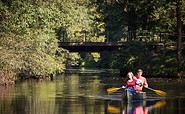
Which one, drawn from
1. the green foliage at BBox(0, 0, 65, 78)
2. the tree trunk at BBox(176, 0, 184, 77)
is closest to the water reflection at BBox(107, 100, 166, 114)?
the green foliage at BBox(0, 0, 65, 78)

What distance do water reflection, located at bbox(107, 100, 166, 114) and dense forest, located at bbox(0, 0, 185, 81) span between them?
15.5m

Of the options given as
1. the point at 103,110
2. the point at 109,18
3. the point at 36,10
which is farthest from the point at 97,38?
the point at 103,110

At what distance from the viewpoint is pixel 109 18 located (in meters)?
81.3

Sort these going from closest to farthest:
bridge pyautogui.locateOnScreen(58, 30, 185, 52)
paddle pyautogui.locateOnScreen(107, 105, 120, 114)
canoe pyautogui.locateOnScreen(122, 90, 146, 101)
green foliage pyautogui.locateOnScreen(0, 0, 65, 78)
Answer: paddle pyautogui.locateOnScreen(107, 105, 120, 114) → canoe pyautogui.locateOnScreen(122, 90, 146, 101) → green foliage pyautogui.locateOnScreen(0, 0, 65, 78) → bridge pyautogui.locateOnScreen(58, 30, 185, 52)

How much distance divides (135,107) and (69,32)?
4947 cm

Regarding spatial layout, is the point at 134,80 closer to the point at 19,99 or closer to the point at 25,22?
the point at 19,99

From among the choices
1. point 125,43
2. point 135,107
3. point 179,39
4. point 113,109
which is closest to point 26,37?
point 179,39

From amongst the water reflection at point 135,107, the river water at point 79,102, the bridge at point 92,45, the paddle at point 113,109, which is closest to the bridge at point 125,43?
the bridge at point 92,45

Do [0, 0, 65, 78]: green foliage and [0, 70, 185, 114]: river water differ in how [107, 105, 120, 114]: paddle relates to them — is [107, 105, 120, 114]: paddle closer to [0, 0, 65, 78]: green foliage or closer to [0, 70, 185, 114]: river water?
[0, 70, 185, 114]: river water

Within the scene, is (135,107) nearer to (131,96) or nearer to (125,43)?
(131,96)

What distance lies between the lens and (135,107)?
32156 millimetres

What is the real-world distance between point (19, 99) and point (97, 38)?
62.0 meters

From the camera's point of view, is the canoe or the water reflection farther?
the canoe

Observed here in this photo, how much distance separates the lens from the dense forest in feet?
157
